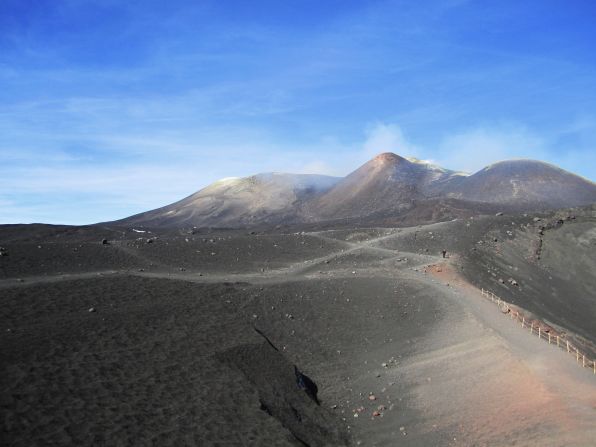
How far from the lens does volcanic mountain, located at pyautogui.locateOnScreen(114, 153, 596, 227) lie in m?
81.2

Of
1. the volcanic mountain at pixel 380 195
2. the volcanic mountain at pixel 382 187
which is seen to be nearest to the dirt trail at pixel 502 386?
the volcanic mountain at pixel 380 195

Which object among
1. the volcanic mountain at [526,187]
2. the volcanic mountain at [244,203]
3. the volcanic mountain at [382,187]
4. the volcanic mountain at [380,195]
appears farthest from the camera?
the volcanic mountain at [244,203]

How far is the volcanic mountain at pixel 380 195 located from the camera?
266ft

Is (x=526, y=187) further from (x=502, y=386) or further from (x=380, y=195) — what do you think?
(x=502, y=386)

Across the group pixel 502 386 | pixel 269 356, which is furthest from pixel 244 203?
pixel 502 386

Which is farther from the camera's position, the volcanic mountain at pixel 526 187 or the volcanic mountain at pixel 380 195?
the volcanic mountain at pixel 380 195

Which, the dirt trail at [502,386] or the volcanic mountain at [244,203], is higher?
the volcanic mountain at [244,203]

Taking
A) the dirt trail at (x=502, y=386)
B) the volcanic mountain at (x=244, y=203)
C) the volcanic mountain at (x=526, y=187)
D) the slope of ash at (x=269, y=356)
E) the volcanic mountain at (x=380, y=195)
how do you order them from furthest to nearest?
the volcanic mountain at (x=244, y=203) < the volcanic mountain at (x=380, y=195) < the volcanic mountain at (x=526, y=187) < the dirt trail at (x=502, y=386) < the slope of ash at (x=269, y=356)

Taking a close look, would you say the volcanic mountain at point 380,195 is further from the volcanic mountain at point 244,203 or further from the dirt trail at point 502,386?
the dirt trail at point 502,386

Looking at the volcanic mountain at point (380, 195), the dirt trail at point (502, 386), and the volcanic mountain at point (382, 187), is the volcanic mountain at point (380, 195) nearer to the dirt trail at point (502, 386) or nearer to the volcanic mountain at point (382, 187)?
the volcanic mountain at point (382, 187)

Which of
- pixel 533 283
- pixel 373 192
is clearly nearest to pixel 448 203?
pixel 373 192

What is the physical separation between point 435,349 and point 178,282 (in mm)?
10447

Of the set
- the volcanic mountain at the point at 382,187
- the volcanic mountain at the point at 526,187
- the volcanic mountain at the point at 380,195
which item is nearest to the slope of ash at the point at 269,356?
the volcanic mountain at the point at 380,195

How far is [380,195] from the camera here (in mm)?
92375
